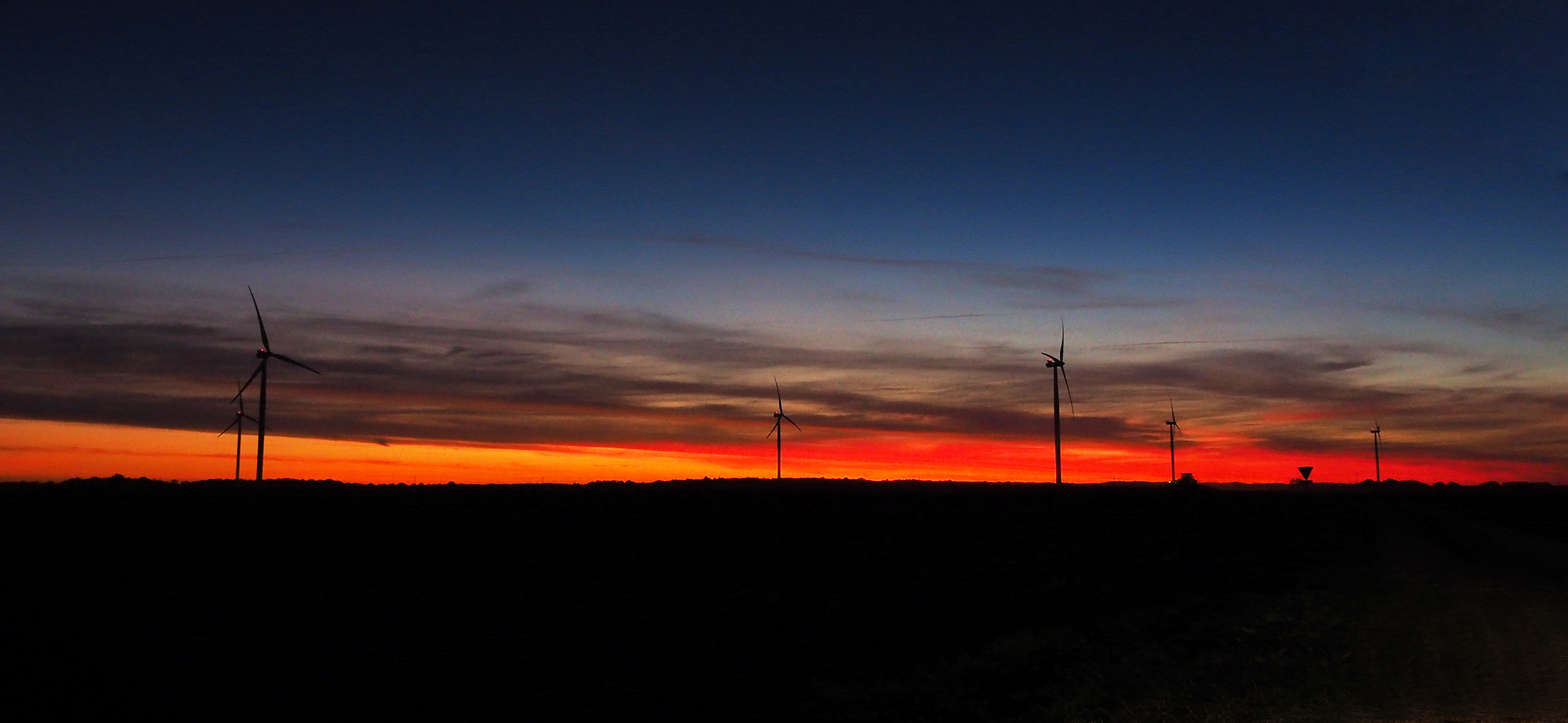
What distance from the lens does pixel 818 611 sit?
157ft

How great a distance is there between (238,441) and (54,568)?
81790 millimetres

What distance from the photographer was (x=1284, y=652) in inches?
1272

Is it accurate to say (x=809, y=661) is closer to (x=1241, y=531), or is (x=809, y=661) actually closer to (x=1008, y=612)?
(x=1008, y=612)

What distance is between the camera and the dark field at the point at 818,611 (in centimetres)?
3164

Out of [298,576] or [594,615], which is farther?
[298,576]

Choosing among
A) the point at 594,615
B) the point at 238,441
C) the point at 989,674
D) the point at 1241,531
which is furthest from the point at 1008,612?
the point at 238,441

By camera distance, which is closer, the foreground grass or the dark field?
the foreground grass

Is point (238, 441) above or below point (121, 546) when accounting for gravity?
above

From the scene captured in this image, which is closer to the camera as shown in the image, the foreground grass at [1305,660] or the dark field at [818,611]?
the foreground grass at [1305,660]

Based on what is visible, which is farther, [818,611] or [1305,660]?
[818,611]

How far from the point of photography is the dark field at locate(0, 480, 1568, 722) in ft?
104

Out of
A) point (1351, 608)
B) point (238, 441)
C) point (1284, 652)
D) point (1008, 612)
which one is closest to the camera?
point (1284, 652)

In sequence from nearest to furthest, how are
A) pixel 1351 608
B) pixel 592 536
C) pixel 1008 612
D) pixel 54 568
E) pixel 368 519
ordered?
pixel 1351 608 → pixel 1008 612 → pixel 54 568 → pixel 592 536 → pixel 368 519

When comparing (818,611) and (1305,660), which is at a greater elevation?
(1305,660)
